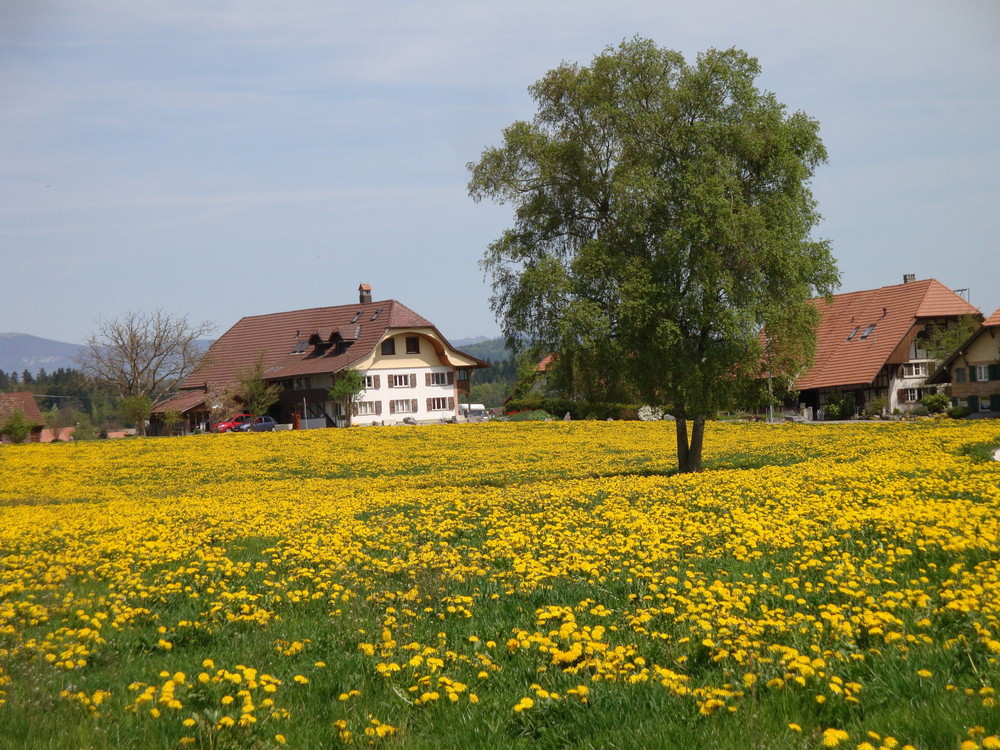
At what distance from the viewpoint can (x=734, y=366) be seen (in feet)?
99.3

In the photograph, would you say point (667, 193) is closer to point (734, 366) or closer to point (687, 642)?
point (734, 366)

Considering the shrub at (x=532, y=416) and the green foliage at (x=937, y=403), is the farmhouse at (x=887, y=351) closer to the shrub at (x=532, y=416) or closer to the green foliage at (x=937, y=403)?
the green foliage at (x=937, y=403)

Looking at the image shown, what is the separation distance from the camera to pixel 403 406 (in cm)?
9294

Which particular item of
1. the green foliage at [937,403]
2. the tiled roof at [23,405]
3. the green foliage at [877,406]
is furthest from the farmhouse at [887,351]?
the tiled roof at [23,405]

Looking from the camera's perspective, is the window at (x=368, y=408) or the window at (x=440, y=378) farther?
the window at (x=440, y=378)

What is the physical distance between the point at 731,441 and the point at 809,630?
41659 millimetres

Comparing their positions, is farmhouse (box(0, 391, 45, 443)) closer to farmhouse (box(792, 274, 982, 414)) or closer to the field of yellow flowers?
farmhouse (box(792, 274, 982, 414))

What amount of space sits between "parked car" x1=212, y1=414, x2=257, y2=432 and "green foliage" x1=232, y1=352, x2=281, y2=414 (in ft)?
2.87

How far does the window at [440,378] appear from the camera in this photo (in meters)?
95.1

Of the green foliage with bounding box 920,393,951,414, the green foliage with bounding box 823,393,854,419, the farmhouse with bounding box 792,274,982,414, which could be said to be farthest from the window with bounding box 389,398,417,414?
the green foliage with bounding box 920,393,951,414

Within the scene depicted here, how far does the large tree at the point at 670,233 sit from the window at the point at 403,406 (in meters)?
62.0

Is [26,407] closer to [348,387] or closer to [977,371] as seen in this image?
[348,387]

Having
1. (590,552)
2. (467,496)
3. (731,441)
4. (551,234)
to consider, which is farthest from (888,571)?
(731,441)

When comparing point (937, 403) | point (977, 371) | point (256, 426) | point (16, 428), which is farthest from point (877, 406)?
point (16, 428)
